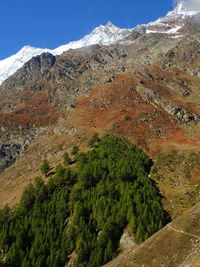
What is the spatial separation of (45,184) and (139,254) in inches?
2016

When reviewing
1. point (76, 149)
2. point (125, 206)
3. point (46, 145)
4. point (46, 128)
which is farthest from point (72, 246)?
point (46, 128)

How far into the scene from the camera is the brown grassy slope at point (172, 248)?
37969 millimetres

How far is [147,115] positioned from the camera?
131m

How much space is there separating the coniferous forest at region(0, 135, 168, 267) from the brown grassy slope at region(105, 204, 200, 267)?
17590 mm

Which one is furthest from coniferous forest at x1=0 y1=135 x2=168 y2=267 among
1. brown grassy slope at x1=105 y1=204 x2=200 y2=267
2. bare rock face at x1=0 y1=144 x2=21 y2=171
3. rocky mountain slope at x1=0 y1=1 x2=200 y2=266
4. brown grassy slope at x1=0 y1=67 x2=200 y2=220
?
bare rock face at x1=0 y1=144 x2=21 y2=171

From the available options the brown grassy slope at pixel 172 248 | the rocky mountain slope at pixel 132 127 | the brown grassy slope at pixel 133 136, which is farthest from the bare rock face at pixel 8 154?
the brown grassy slope at pixel 172 248

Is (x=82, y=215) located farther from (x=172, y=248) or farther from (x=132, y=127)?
(x=132, y=127)

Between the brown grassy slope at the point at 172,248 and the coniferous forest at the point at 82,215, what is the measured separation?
17.6 meters

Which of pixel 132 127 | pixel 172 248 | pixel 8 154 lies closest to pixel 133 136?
pixel 132 127

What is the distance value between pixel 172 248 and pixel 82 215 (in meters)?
35.2

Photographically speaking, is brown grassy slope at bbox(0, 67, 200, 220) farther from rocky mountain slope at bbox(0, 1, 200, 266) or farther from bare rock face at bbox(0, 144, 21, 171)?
bare rock face at bbox(0, 144, 21, 171)

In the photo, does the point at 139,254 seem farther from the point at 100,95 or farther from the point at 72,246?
the point at 100,95

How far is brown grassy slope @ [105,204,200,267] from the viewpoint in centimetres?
3797

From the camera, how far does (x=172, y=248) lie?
40.7m
